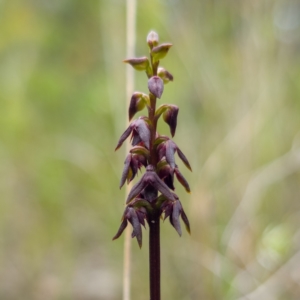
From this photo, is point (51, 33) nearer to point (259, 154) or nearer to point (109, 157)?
point (109, 157)

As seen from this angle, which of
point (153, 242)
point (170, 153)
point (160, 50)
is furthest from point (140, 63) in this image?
point (153, 242)

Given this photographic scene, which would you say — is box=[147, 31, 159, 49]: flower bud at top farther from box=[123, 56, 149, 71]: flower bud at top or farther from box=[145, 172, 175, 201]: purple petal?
box=[145, 172, 175, 201]: purple petal

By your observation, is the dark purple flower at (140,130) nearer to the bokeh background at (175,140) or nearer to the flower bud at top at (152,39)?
the flower bud at top at (152,39)

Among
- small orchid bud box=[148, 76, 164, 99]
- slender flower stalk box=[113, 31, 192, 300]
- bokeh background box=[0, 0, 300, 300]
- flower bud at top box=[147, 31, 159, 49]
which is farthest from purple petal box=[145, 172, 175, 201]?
bokeh background box=[0, 0, 300, 300]

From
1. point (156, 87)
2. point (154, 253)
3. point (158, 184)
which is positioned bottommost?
point (154, 253)

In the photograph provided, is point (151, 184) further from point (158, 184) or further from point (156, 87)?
point (156, 87)

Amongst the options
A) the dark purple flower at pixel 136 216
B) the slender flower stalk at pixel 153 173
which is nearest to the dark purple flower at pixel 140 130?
the slender flower stalk at pixel 153 173

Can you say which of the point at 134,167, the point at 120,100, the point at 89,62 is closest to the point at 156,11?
the point at 120,100

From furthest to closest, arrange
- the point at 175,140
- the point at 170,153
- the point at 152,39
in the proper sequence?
1. the point at 175,140
2. the point at 152,39
3. the point at 170,153
